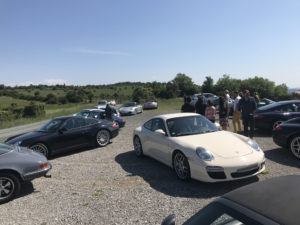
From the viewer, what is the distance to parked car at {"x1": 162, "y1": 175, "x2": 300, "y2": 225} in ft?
4.50

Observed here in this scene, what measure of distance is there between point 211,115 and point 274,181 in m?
6.41

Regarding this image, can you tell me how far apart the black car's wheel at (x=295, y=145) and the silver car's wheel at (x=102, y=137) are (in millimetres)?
6172

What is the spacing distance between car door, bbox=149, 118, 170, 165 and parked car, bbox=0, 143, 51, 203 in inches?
102

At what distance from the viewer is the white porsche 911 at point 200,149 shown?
4.15 metres

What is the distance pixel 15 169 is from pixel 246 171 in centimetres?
457

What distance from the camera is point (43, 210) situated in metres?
3.99

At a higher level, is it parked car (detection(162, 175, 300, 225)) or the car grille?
parked car (detection(162, 175, 300, 225))

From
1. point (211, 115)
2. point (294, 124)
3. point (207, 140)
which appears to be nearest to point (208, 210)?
Answer: point (207, 140)

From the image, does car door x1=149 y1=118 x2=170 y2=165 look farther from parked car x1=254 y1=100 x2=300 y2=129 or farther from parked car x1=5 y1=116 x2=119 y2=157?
parked car x1=254 y1=100 x2=300 y2=129

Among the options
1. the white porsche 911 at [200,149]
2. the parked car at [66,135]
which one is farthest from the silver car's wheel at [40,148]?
the white porsche 911 at [200,149]

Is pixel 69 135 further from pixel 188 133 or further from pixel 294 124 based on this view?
pixel 294 124

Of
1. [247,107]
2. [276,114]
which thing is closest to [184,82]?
[276,114]

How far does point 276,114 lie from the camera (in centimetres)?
876

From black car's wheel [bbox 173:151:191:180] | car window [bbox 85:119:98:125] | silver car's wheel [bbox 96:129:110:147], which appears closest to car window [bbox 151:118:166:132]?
black car's wheel [bbox 173:151:191:180]
